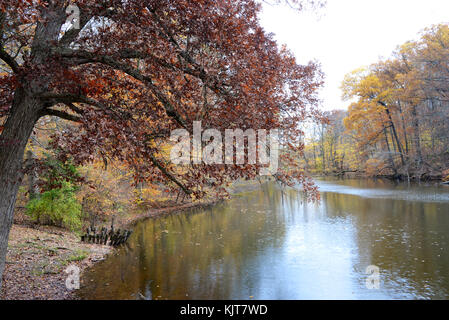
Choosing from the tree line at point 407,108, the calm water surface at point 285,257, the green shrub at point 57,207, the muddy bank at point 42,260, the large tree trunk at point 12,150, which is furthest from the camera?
the tree line at point 407,108

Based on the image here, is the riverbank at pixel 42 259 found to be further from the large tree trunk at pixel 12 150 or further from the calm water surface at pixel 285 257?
the large tree trunk at pixel 12 150

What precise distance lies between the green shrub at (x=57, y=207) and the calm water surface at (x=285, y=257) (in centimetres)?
276

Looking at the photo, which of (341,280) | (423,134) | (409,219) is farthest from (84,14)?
(423,134)

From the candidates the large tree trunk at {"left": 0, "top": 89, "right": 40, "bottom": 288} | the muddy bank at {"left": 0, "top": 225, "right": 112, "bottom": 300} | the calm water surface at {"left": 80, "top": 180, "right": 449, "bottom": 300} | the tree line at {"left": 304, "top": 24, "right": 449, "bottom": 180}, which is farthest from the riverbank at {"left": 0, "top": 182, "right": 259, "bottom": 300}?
the tree line at {"left": 304, "top": 24, "right": 449, "bottom": 180}

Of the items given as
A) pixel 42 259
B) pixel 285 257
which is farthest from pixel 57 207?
pixel 285 257

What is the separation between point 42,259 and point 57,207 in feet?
13.7

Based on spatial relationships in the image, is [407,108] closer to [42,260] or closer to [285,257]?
[285,257]

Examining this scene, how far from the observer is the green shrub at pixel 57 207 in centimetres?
1276

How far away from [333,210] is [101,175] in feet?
43.1

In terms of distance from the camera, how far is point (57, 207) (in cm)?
1293

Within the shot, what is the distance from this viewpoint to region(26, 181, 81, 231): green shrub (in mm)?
12758

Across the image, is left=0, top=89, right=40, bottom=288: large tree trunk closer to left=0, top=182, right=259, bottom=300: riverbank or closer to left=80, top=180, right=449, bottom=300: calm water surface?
left=0, top=182, right=259, bottom=300: riverbank

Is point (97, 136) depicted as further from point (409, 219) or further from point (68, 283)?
point (409, 219)

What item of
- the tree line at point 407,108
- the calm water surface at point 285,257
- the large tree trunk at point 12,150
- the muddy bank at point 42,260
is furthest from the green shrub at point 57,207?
the tree line at point 407,108
